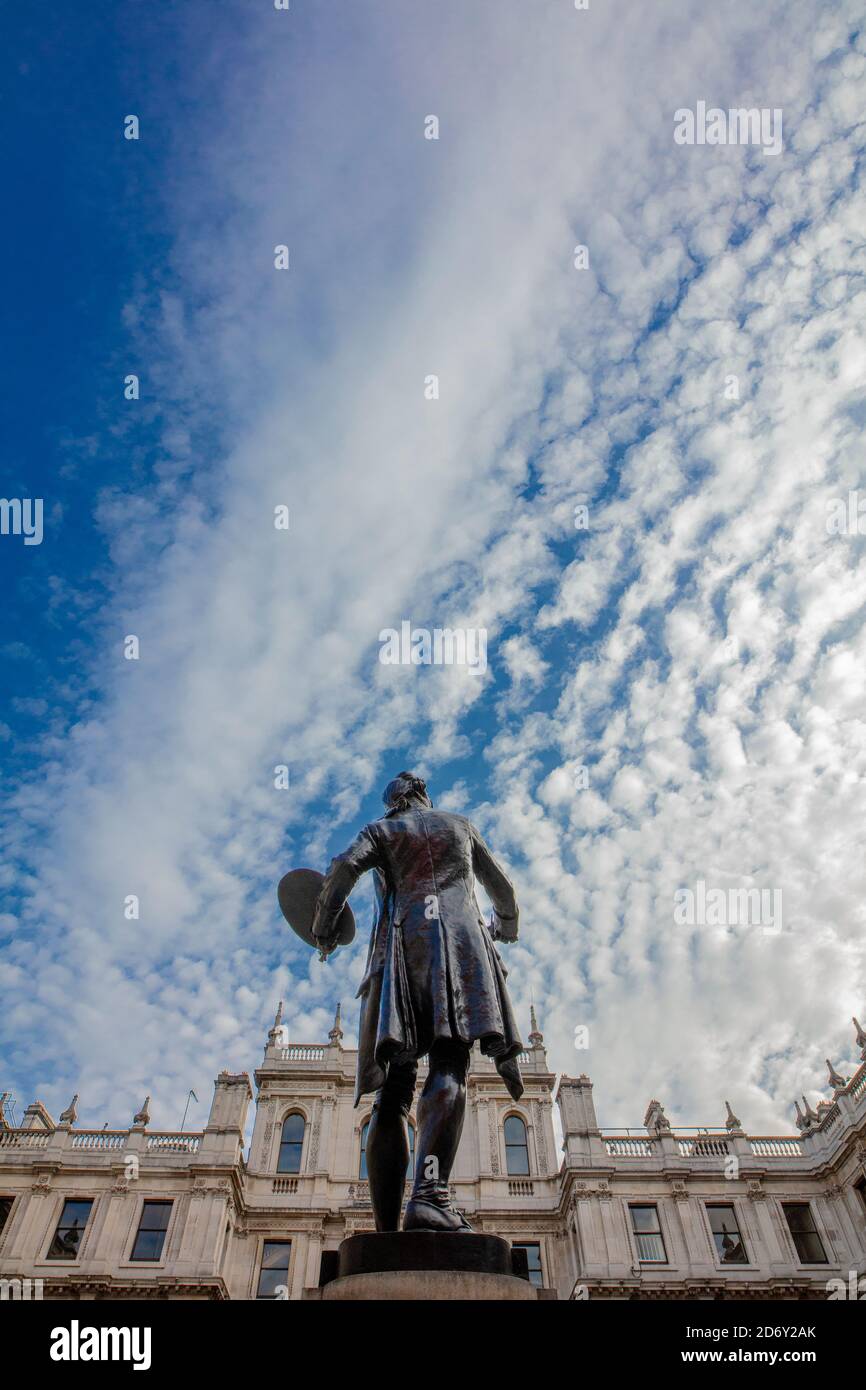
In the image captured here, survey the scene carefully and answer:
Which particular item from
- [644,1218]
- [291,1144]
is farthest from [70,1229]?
[644,1218]

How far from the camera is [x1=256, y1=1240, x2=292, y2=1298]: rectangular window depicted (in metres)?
23.9

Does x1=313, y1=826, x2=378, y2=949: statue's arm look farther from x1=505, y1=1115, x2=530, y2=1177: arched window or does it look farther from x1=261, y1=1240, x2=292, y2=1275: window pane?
x1=505, y1=1115, x2=530, y2=1177: arched window

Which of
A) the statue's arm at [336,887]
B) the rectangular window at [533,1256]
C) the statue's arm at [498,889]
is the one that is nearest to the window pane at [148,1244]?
the rectangular window at [533,1256]

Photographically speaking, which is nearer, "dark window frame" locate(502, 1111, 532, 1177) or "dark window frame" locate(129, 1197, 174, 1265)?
"dark window frame" locate(129, 1197, 174, 1265)

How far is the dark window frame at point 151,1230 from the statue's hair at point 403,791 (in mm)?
24814

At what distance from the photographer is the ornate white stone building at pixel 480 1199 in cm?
2305

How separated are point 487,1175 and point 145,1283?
34.6 feet

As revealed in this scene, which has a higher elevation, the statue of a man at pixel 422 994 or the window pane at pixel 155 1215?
the window pane at pixel 155 1215

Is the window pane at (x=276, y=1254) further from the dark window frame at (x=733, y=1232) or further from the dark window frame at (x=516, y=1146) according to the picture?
the dark window frame at (x=733, y=1232)

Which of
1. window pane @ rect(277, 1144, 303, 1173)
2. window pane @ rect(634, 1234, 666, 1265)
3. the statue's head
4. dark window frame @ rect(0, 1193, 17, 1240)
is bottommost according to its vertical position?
the statue's head

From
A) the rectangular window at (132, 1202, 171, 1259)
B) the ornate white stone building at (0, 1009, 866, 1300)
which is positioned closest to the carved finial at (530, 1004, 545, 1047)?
the ornate white stone building at (0, 1009, 866, 1300)
